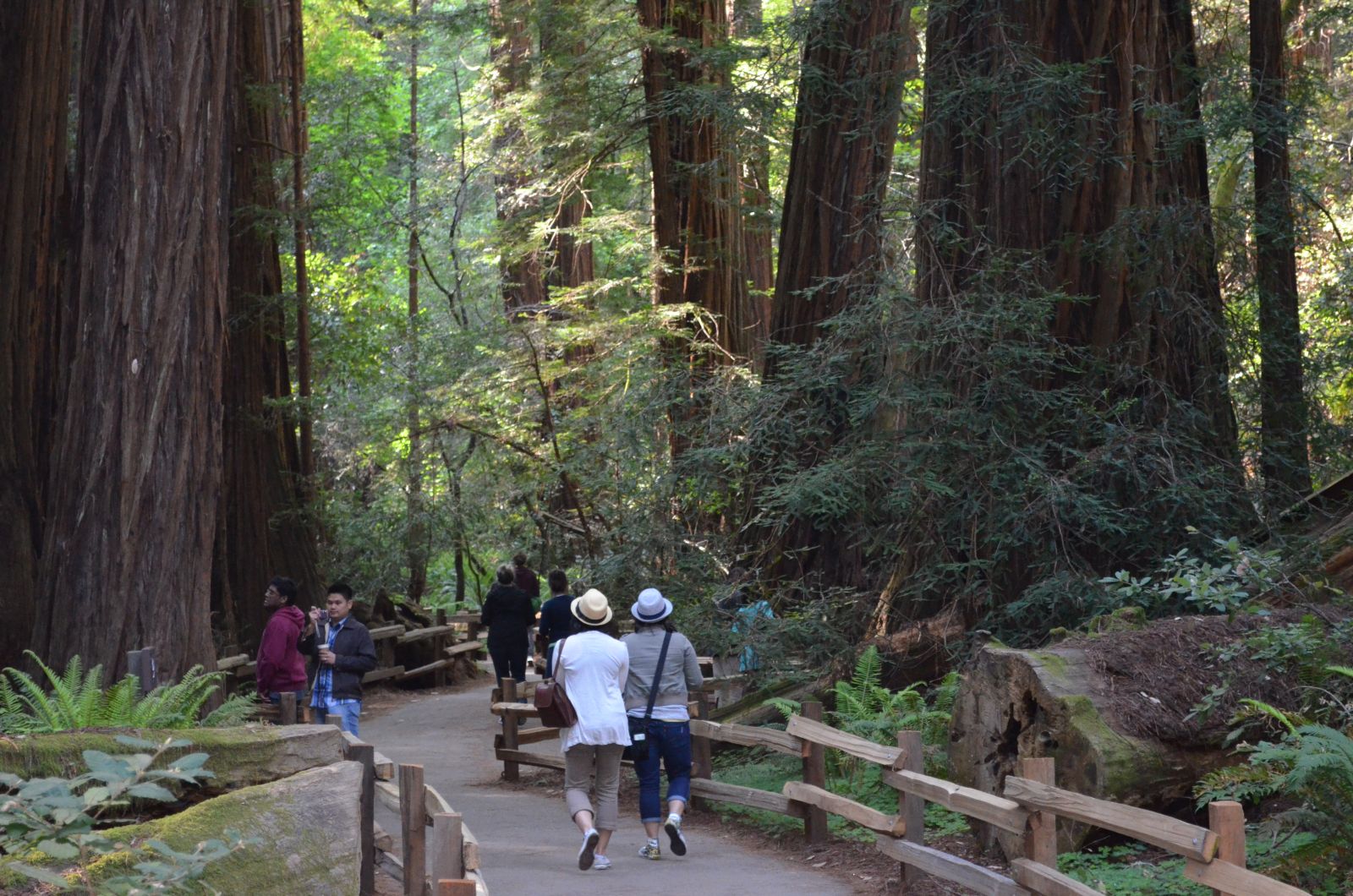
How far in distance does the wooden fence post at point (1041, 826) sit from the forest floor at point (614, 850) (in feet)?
4.41

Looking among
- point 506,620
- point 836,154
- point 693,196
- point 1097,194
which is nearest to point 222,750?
point 1097,194

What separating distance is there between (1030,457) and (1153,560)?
1.33m

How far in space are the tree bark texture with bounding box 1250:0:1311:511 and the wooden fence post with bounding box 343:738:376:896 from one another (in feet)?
27.1

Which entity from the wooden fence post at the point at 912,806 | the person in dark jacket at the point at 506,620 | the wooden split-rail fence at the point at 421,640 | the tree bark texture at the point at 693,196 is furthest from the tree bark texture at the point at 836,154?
the wooden split-rail fence at the point at 421,640

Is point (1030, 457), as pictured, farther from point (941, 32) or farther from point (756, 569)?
point (941, 32)

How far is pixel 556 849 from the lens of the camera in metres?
9.88

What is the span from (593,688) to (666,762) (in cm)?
85

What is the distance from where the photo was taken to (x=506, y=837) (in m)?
10.4

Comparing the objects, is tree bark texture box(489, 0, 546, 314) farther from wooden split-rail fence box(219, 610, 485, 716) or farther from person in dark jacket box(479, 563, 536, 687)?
wooden split-rail fence box(219, 610, 485, 716)

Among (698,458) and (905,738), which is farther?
(698,458)

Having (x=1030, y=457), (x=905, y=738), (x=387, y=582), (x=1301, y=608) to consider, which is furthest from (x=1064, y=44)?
(x=387, y=582)

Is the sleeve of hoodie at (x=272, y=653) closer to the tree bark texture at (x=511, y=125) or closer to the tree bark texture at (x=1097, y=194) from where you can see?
the tree bark texture at (x=1097, y=194)

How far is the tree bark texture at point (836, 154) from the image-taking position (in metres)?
14.7

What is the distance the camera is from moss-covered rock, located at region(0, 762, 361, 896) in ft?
16.6
